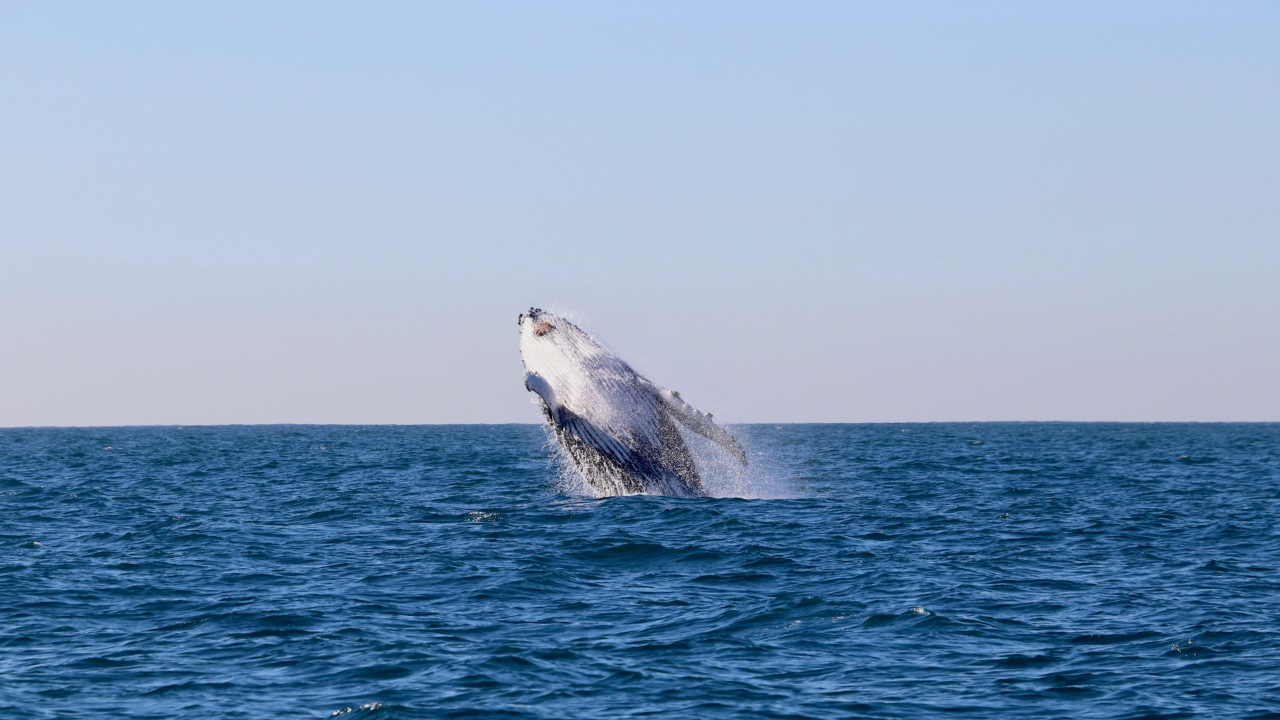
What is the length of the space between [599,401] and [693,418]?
183cm

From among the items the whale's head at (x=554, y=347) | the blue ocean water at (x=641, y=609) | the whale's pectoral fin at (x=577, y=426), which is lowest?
the blue ocean water at (x=641, y=609)

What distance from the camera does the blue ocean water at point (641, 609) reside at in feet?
38.1

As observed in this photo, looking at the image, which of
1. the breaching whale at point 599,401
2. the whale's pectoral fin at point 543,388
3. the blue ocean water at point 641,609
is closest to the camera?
the blue ocean water at point 641,609

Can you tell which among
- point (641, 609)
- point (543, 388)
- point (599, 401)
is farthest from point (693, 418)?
point (641, 609)

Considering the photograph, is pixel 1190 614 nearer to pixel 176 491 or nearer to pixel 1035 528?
pixel 1035 528

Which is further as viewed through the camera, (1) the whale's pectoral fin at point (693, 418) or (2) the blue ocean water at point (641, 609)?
(1) the whale's pectoral fin at point (693, 418)

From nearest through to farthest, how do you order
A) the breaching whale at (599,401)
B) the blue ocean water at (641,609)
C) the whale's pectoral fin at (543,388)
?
the blue ocean water at (641,609), the whale's pectoral fin at (543,388), the breaching whale at (599,401)

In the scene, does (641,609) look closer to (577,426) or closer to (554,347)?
(577,426)

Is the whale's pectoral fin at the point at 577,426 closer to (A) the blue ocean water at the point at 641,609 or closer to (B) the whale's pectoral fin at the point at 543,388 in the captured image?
(B) the whale's pectoral fin at the point at 543,388

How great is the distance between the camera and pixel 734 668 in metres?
12.6

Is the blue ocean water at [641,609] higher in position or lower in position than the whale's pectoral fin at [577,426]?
lower

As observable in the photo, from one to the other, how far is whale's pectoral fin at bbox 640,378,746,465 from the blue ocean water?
1812 mm

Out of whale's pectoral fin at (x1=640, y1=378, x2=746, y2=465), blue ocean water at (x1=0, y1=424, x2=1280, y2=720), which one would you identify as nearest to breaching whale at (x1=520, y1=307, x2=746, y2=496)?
whale's pectoral fin at (x1=640, y1=378, x2=746, y2=465)

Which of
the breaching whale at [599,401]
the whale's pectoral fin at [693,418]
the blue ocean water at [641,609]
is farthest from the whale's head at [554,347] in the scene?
the blue ocean water at [641,609]
